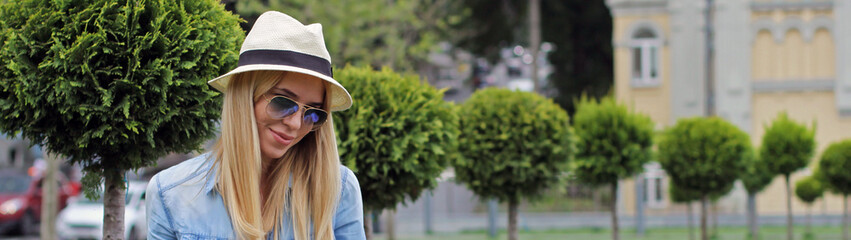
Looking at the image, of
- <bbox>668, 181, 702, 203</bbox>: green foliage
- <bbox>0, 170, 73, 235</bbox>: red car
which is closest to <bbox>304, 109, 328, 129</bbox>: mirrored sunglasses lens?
<bbox>668, 181, 702, 203</bbox>: green foliage

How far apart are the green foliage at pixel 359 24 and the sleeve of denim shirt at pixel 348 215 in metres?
16.3

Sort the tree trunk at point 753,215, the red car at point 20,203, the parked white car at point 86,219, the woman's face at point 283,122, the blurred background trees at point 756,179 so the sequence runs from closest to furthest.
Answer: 1. the woman's face at point 283,122
2. the blurred background trees at point 756,179
3. the tree trunk at point 753,215
4. the parked white car at point 86,219
5. the red car at point 20,203

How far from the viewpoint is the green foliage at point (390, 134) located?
7461 mm

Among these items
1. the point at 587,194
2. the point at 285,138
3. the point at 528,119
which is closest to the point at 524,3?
the point at 587,194

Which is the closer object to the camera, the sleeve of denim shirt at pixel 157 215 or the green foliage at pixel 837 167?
the sleeve of denim shirt at pixel 157 215

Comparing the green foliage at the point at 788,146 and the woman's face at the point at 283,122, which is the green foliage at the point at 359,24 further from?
the woman's face at the point at 283,122

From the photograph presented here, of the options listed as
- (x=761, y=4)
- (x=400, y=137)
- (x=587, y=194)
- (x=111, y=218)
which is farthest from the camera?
(x=761, y=4)

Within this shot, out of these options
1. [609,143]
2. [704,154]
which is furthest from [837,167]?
[609,143]

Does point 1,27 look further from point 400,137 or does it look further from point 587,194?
point 587,194

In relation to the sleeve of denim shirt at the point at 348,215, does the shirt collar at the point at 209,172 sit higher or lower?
higher

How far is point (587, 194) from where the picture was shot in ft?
66.6

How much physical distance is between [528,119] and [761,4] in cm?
1630

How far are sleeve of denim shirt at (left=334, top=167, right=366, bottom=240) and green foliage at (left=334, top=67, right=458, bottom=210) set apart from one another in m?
4.14

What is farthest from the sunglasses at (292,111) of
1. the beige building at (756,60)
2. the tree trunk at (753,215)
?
the beige building at (756,60)
